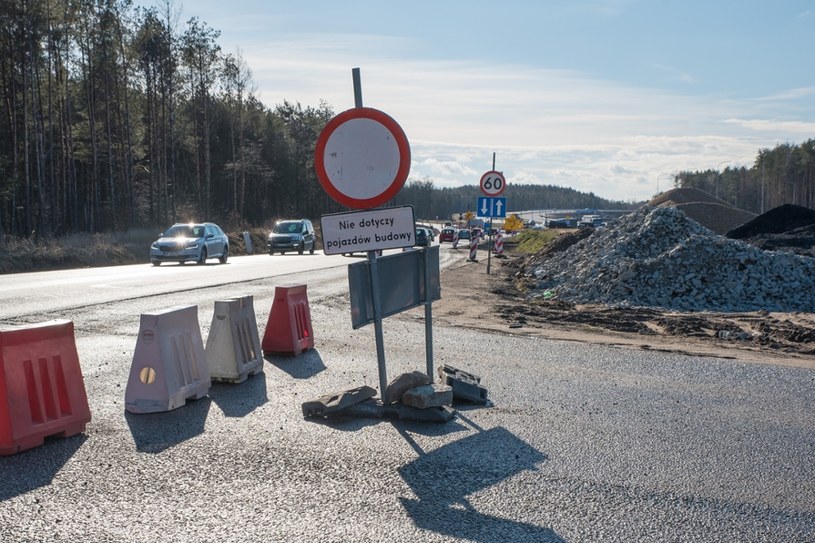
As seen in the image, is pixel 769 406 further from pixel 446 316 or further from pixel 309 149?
pixel 309 149

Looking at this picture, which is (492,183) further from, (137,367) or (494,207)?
(137,367)

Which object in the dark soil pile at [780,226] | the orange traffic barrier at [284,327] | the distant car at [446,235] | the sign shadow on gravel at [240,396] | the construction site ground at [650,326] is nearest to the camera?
the sign shadow on gravel at [240,396]

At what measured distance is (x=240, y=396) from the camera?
7.70m

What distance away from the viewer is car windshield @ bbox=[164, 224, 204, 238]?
32.0 metres

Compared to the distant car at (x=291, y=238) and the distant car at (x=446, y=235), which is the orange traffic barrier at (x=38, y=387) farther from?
the distant car at (x=446, y=235)

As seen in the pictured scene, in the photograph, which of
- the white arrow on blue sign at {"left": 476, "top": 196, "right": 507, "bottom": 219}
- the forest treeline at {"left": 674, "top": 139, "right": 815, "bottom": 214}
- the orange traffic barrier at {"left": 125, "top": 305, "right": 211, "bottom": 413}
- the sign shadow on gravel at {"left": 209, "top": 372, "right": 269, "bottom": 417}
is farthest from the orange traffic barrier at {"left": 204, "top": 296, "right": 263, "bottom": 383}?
the forest treeline at {"left": 674, "top": 139, "right": 815, "bottom": 214}

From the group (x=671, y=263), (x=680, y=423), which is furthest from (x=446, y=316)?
(x=680, y=423)

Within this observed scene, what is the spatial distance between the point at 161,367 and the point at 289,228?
36.0 m

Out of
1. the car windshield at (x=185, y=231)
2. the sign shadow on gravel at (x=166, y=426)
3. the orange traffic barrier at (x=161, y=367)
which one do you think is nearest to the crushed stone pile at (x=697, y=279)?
the orange traffic barrier at (x=161, y=367)

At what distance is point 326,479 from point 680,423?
3189mm

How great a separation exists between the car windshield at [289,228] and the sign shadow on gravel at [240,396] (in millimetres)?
34164

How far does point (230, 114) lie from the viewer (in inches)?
3007

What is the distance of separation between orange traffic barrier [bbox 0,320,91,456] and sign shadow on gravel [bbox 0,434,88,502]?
0.22ft

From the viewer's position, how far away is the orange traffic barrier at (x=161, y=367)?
273 inches
